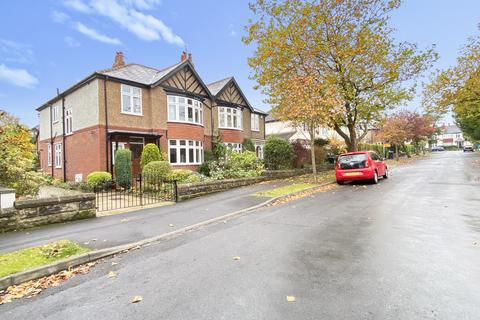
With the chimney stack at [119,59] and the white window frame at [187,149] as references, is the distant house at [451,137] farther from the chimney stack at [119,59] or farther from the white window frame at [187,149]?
the chimney stack at [119,59]

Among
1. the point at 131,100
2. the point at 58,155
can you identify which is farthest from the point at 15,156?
the point at 58,155

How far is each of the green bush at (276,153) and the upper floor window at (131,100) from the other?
894 centimetres

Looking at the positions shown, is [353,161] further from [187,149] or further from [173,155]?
[173,155]

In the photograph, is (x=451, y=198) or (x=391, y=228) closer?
(x=391, y=228)

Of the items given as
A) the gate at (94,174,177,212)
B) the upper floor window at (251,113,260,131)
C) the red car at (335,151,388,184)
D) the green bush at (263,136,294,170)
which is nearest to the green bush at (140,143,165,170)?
the gate at (94,174,177,212)

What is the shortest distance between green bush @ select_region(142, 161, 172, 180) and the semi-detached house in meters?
3.72

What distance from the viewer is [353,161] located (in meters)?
13.8

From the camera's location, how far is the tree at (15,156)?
8648 mm

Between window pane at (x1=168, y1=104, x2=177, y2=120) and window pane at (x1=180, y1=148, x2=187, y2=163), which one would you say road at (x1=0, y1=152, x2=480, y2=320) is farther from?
window pane at (x1=168, y1=104, x2=177, y2=120)

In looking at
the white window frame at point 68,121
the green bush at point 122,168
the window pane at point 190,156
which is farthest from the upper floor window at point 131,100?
the white window frame at point 68,121

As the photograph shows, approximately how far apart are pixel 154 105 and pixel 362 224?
1558 centimetres

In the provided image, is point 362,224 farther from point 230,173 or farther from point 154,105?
point 154,105

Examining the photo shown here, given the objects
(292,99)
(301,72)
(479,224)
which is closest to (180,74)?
(301,72)

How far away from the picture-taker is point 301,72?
57.5 ft
